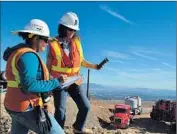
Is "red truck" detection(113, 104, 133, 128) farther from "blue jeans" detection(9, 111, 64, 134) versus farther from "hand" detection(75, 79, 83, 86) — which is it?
"blue jeans" detection(9, 111, 64, 134)

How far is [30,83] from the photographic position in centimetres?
A: 451

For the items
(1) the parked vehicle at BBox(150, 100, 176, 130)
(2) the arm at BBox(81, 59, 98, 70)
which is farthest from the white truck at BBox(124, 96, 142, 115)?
(2) the arm at BBox(81, 59, 98, 70)

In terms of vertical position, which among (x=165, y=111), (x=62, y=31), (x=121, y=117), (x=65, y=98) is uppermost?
(x=62, y=31)

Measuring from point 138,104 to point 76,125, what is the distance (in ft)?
91.1

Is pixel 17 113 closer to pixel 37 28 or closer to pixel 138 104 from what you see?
pixel 37 28

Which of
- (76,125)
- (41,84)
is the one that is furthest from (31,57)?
(76,125)

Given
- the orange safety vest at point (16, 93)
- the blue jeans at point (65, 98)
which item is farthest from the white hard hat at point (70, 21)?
the orange safety vest at point (16, 93)

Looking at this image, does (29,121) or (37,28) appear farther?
(37,28)

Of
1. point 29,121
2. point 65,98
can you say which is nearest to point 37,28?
point 29,121

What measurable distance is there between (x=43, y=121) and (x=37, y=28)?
91 cm

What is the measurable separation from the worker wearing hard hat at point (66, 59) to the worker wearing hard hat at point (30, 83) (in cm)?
137

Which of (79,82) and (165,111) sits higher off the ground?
(79,82)

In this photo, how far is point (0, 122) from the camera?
36.9 feet

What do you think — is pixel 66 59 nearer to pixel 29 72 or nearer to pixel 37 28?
pixel 37 28
